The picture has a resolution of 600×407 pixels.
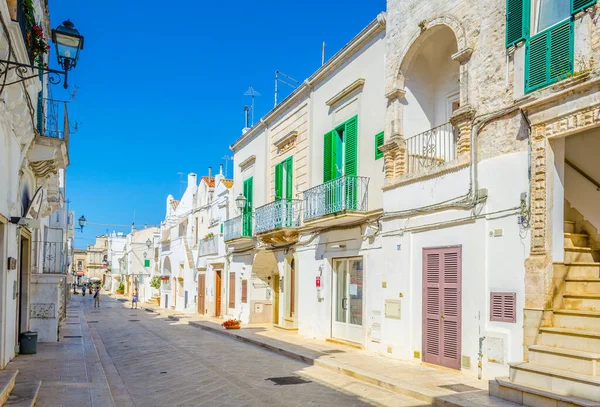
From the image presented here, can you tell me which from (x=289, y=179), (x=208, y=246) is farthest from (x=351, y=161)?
(x=208, y=246)

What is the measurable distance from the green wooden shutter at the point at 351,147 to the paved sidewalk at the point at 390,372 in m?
4.68

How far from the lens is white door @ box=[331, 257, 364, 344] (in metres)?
14.4

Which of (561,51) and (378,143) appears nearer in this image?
(561,51)

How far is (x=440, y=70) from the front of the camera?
41.6ft

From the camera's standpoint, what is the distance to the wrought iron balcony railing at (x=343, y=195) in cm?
1388

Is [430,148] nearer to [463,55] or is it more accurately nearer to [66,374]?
[463,55]

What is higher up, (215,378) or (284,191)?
(284,191)

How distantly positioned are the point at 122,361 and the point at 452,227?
8438 millimetres

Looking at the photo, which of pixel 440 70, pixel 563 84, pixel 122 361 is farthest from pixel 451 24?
pixel 122 361

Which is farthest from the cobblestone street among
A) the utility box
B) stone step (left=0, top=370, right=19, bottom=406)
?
the utility box

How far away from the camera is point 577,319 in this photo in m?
8.08

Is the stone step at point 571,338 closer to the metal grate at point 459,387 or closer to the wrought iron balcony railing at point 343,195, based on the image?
the metal grate at point 459,387

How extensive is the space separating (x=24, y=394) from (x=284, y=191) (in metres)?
12.2

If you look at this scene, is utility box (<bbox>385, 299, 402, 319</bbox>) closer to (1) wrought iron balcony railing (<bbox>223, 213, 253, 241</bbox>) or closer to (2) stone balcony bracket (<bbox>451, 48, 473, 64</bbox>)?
(2) stone balcony bracket (<bbox>451, 48, 473, 64</bbox>)
